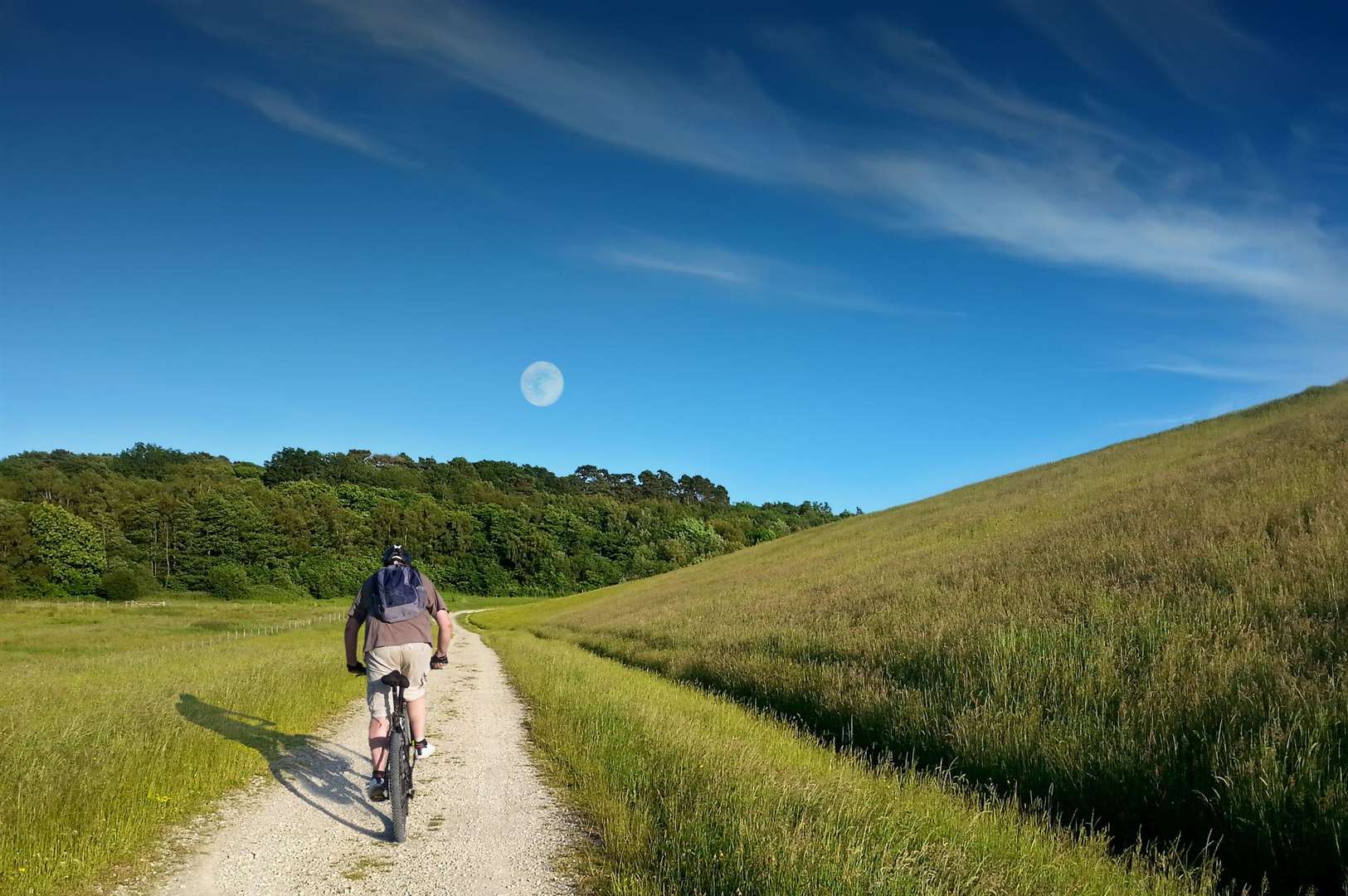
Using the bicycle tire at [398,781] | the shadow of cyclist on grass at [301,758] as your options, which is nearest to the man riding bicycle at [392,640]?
the bicycle tire at [398,781]

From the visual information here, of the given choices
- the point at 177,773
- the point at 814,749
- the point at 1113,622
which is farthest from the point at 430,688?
the point at 1113,622

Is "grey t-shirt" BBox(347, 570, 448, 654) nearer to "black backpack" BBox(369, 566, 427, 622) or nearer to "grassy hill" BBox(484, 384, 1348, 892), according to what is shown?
"black backpack" BBox(369, 566, 427, 622)

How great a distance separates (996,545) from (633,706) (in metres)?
13.9

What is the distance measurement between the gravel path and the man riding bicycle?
703 millimetres

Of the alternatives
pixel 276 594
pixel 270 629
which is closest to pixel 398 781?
pixel 270 629

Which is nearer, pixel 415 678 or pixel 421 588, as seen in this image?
pixel 415 678

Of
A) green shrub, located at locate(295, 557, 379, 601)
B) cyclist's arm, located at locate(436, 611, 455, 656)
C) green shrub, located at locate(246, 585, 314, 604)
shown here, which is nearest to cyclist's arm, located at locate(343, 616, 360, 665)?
cyclist's arm, located at locate(436, 611, 455, 656)

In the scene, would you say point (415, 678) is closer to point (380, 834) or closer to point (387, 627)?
point (387, 627)

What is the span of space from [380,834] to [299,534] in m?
129

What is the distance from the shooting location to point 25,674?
61.7 feet

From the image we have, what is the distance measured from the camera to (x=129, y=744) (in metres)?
7.39

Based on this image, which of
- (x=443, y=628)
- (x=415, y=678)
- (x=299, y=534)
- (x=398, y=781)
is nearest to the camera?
(x=398, y=781)

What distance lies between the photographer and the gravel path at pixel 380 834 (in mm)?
5031

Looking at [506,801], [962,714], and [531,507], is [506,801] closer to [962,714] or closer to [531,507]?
[962,714]
